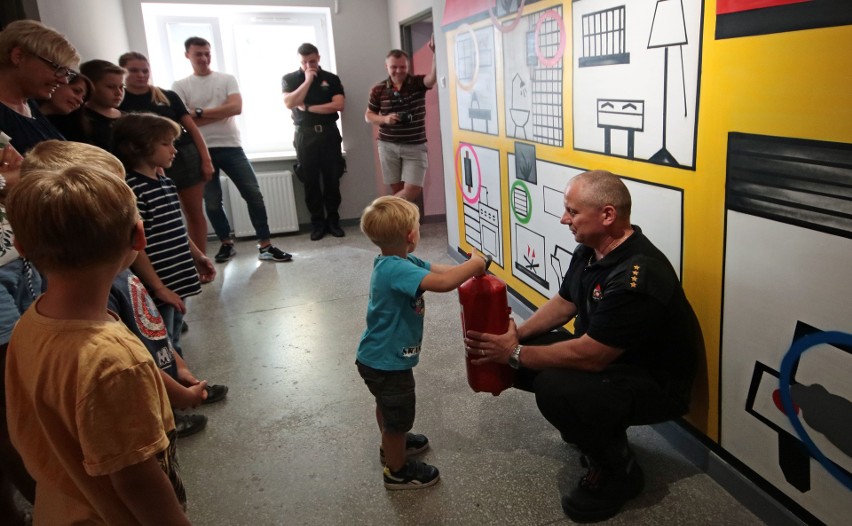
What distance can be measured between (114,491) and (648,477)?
156cm

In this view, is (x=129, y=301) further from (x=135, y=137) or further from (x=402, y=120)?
(x=402, y=120)

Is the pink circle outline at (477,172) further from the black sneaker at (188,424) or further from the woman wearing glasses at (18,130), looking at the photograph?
the woman wearing glasses at (18,130)

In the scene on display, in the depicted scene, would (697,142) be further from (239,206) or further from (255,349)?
(239,206)

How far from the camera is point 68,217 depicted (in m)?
0.86

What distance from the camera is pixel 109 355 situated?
2.85 ft

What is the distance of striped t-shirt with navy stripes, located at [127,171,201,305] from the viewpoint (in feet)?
6.93

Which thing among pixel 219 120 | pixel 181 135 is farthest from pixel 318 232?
pixel 181 135

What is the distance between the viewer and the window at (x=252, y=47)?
5164 millimetres

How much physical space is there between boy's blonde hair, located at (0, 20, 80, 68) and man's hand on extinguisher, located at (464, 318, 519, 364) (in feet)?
5.27

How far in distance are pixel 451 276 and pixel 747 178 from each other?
0.84 meters

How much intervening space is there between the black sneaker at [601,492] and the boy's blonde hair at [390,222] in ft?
2.95

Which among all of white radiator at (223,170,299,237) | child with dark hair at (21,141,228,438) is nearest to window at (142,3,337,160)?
white radiator at (223,170,299,237)

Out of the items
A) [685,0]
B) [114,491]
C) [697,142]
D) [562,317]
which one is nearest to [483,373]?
[562,317]

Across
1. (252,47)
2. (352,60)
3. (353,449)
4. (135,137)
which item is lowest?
(353,449)
